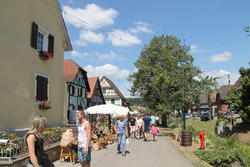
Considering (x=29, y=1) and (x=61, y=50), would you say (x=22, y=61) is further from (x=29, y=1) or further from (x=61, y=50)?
(x=61, y=50)

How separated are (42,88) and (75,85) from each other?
15633mm

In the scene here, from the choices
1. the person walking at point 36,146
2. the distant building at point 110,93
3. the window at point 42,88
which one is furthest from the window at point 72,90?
the distant building at point 110,93

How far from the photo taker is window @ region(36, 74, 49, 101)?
11531mm

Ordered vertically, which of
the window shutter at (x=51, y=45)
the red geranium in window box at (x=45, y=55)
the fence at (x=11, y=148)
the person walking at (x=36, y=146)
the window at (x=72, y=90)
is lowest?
the fence at (x=11, y=148)

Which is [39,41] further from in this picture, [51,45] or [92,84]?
[92,84]

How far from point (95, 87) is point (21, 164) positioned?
105 ft

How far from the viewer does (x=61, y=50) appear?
48.0 ft

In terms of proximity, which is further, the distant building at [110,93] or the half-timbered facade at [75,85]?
the distant building at [110,93]

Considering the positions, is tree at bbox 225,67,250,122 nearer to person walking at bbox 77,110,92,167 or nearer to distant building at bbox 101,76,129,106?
person walking at bbox 77,110,92,167

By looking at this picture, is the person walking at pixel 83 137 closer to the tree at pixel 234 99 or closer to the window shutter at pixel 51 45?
the window shutter at pixel 51 45

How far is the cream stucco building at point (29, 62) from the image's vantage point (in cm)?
926

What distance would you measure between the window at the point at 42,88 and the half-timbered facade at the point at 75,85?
12815 millimetres

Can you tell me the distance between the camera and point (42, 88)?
11.9 meters

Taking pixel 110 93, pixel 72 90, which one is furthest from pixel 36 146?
pixel 110 93
